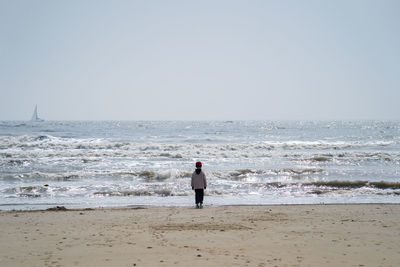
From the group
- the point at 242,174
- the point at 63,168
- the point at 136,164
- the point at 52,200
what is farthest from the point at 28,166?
the point at 242,174

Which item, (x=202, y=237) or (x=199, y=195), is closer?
(x=202, y=237)

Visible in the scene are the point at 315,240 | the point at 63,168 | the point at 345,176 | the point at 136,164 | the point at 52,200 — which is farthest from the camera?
the point at 136,164

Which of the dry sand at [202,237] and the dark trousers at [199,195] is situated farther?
the dark trousers at [199,195]

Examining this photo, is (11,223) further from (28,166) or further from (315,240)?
(28,166)

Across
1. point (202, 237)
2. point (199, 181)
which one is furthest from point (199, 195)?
point (202, 237)

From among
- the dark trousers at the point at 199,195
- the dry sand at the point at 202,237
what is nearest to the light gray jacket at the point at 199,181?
the dark trousers at the point at 199,195

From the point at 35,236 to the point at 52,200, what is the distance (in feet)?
19.2

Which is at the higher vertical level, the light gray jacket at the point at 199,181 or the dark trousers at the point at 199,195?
the light gray jacket at the point at 199,181

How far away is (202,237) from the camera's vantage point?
6.98 metres

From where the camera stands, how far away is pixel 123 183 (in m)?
16.3

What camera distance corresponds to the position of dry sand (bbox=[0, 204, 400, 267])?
5609mm

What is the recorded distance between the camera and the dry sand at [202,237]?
18.4 feet

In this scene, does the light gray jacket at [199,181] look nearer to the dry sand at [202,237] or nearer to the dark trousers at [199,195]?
the dark trousers at [199,195]

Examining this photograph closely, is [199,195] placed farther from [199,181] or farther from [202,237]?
[202,237]
